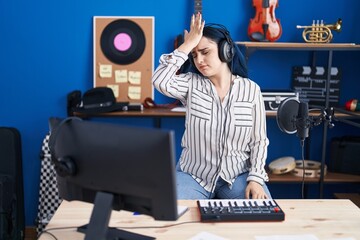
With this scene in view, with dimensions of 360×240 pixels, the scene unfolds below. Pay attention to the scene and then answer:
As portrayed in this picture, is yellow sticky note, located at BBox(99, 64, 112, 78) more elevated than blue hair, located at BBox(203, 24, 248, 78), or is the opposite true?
blue hair, located at BBox(203, 24, 248, 78)

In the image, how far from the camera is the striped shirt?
206 cm

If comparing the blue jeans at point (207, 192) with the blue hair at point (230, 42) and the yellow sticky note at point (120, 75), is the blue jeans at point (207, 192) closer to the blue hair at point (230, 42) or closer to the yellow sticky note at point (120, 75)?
the blue hair at point (230, 42)

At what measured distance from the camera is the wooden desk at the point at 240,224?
1.34 meters

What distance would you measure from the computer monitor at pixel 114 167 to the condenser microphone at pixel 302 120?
2.09ft

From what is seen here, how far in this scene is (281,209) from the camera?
1527 millimetres

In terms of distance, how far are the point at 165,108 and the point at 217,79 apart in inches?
33.7

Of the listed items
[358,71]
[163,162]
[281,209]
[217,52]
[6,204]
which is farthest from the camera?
[358,71]

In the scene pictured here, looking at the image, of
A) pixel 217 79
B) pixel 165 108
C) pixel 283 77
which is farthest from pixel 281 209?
pixel 283 77

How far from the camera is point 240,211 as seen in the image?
1.48m

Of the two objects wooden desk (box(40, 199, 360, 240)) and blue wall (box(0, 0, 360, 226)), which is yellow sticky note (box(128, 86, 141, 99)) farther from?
wooden desk (box(40, 199, 360, 240))

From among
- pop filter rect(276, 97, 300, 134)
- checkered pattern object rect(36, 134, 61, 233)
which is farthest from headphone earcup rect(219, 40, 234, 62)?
checkered pattern object rect(36, 134, 61, 233)

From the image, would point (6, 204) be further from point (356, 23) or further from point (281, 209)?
point (356, 23)

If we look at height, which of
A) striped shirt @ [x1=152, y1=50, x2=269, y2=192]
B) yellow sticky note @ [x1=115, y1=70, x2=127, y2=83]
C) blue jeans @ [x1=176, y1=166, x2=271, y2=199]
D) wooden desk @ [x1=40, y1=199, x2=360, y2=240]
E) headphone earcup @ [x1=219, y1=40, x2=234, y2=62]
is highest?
headphone earcup @ [x1=219, y1=40, x2=234, y2=62]

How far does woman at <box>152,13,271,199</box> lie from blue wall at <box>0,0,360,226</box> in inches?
36.4
